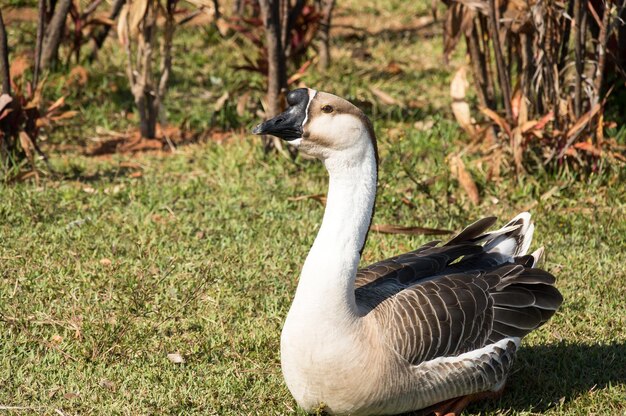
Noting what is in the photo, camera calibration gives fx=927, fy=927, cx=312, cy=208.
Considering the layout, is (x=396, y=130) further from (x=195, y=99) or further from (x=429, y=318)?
(x=429, y=318)

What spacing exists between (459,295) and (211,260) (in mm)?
1828

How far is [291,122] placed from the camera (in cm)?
360

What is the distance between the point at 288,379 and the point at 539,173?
3262mm

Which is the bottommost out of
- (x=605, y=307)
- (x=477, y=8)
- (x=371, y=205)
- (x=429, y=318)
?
(x=605, y=307)

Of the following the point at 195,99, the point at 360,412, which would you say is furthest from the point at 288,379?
the point at 195,99

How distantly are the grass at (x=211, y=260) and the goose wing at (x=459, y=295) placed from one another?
395mm

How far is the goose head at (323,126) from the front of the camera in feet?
11.8

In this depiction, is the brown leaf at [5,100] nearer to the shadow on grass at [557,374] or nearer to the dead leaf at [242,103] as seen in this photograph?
the dead leaf at [242,103]

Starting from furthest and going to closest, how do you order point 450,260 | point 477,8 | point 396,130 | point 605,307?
point 396,130 → point 477,8 → point 605,307 → point 450,260

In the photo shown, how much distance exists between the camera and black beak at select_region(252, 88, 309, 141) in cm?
360

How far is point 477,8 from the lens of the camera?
20.0 feet

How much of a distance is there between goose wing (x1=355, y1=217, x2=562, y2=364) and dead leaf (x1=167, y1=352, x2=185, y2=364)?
90 centimetres

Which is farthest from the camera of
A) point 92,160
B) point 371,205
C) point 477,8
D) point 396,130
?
point 396,130

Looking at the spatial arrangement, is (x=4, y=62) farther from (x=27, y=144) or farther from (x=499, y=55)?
(x=499, y=55)
